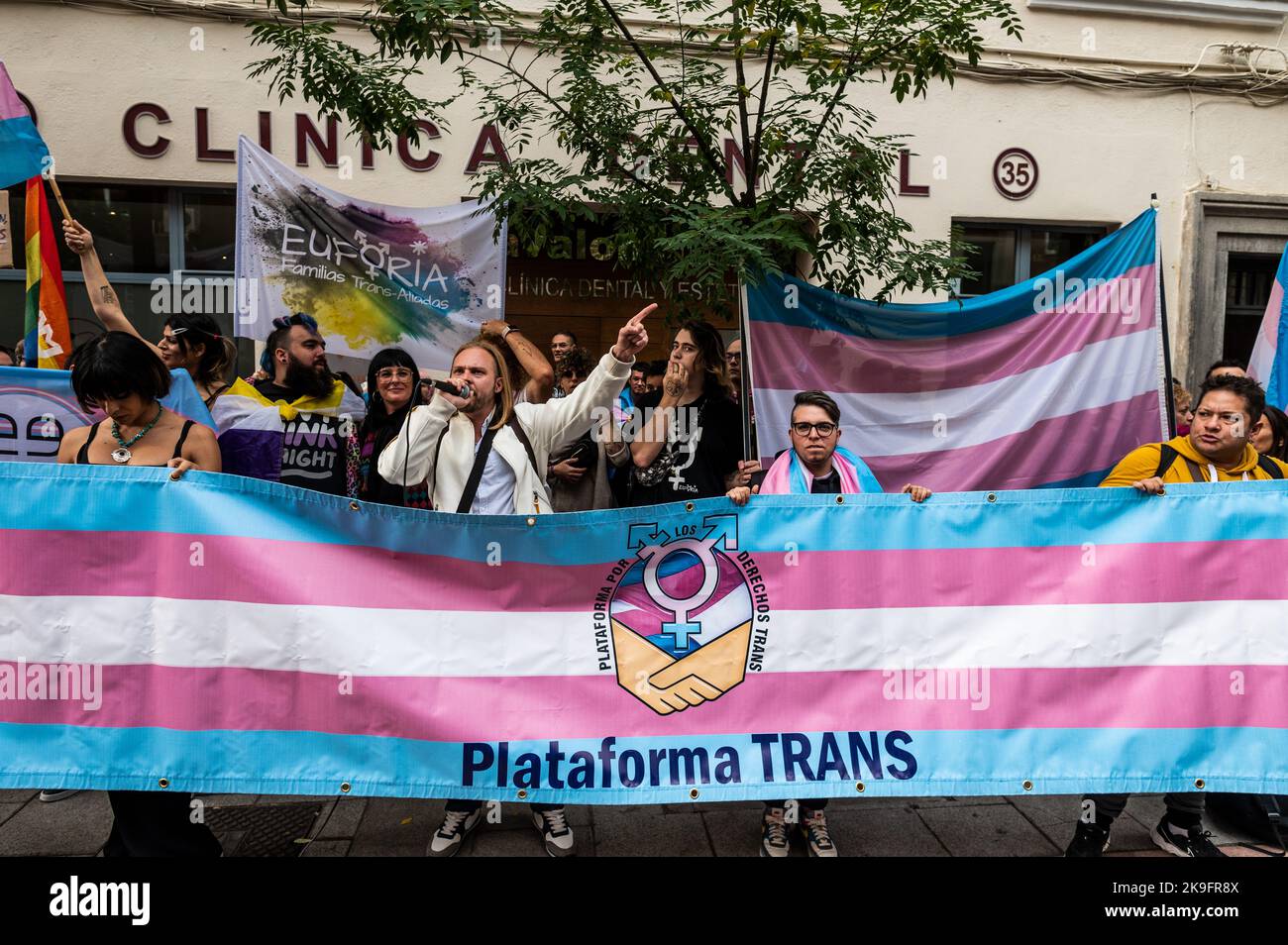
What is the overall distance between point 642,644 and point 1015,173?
642 centimetres

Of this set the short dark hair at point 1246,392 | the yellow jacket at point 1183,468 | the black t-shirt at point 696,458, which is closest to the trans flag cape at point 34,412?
the black t-shirt at point 696,458

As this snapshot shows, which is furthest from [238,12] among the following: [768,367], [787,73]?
[768,367]

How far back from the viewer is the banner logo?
3.08m

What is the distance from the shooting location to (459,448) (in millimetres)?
3395

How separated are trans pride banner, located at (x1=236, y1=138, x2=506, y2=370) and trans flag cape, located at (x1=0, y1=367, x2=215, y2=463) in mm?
1405

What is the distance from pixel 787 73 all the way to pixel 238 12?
13.3ft

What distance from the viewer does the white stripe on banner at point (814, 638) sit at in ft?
9.75

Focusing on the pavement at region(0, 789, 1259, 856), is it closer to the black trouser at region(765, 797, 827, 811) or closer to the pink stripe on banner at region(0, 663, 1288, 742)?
the black trouser at region(765, 797, 827, 811)

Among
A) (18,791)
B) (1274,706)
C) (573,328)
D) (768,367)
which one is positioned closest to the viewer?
(1274,706)

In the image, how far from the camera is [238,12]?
22.0 ft

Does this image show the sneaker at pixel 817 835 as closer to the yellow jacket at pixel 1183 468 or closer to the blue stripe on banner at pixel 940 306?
the yellow jacket at pixel 1183 468

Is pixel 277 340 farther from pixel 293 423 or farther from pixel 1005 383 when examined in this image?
pixel 1005 383

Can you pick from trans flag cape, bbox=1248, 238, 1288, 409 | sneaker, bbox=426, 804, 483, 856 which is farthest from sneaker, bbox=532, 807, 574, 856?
trans flag cape, bbox=1248, 238, 1288, 409
